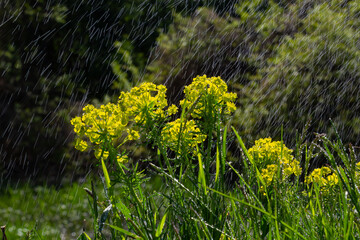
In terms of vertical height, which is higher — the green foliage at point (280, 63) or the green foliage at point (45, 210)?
the green foliage at point (280, 63)

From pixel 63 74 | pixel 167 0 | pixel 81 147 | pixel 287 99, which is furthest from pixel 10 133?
pixel 81 147

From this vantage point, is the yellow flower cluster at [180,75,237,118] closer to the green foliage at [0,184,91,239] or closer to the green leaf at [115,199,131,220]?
the green leaf at [115,199,131,220]

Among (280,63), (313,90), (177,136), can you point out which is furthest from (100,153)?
(280,63)

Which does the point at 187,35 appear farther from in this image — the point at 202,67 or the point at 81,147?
the point at 81,147

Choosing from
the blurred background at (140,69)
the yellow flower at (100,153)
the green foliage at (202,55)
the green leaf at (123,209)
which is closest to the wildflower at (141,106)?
the yellow flower at (100,153)

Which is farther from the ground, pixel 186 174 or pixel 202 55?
pixel 186 174

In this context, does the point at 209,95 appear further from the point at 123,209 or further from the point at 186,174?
the point at 123,209

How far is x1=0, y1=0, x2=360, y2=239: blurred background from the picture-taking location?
17.7 ft

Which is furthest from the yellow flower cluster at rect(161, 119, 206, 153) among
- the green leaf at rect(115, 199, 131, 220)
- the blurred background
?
the blurred background

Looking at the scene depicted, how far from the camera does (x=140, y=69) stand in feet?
23.6

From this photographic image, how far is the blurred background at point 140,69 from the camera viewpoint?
5.40 metres

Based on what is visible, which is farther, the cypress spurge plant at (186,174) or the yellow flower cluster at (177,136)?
the yellow flower cluster at (177,136)

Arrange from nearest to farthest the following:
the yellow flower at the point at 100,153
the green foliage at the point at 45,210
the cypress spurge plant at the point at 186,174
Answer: the cypress spurge plant at the point at 186,174 → the yellow flower at the point at 100,153 → the green foliage at the point at 45,210

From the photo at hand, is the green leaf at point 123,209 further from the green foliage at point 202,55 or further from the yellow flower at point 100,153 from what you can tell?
the green foliage at point 202,55
